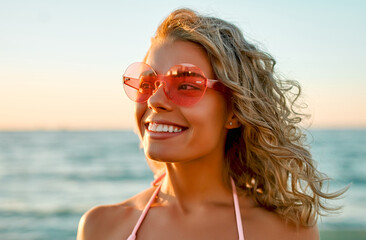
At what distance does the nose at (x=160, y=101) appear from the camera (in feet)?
9.38

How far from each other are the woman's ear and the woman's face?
0.07 metres

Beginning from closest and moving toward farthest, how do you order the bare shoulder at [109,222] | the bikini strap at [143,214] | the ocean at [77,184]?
the bikini strap at [143,214]
the bare shoulder at [109,222]
the ocean at [77,184]

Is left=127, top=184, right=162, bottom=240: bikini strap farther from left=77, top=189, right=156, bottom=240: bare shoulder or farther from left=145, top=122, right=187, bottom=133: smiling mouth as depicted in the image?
left=145, top=122, right=187, bottom=133: smiling mouth

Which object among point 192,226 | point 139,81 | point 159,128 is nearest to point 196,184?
point 192,226

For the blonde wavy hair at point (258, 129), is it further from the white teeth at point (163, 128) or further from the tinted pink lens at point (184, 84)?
the white teeth at point (163, 128)

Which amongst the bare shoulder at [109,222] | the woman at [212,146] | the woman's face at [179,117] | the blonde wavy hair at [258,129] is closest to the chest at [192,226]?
the woman at [212,146]

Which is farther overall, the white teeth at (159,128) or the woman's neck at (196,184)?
the woman's neck at (196,184)

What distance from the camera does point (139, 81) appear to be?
3066 millimetres

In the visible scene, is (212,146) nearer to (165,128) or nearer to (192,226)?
(165,128)

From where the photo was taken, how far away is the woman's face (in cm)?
285

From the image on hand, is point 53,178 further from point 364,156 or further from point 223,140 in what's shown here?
point 364,156

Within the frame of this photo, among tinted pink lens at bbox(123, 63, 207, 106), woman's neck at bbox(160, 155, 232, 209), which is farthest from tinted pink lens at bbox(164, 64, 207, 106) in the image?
woman's neck at bbox(160, 155, 232, 209)

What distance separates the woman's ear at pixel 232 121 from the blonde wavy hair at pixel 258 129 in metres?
0.06

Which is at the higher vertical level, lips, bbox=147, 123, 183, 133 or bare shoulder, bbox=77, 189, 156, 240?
lips, bbox=147, 123, 183, 133
